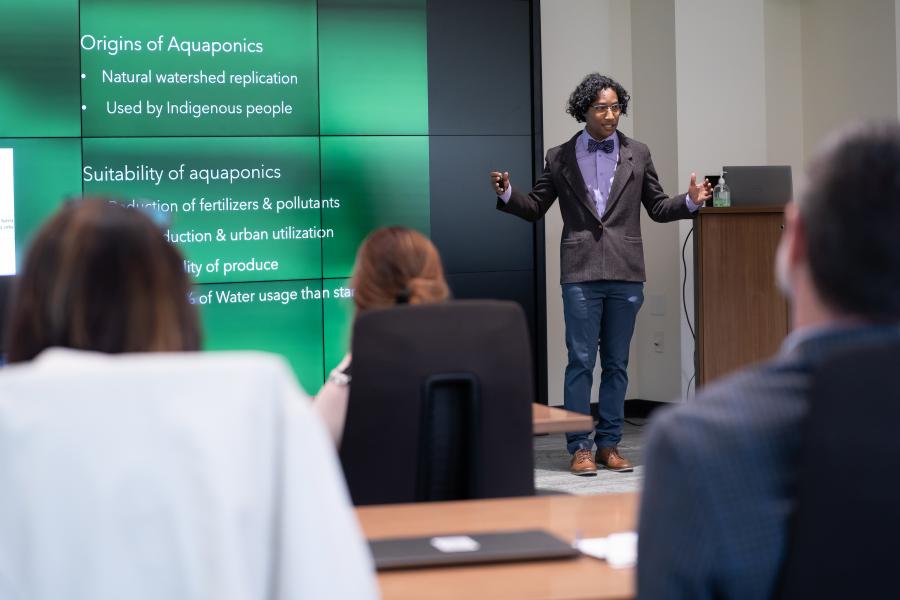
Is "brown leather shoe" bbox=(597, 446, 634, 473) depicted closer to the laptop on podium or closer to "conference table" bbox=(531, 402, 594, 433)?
the laptop on podium

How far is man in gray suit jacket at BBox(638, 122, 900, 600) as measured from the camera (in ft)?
3.26

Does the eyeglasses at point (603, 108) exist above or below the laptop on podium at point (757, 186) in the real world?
above

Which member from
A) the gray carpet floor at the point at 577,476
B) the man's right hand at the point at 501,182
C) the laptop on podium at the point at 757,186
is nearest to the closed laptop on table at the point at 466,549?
the gray carpet floor at the point at 577,476

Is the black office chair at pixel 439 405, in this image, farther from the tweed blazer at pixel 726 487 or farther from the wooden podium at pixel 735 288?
the wooden podium at pixel 735 288

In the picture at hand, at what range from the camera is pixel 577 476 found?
561 centimetres

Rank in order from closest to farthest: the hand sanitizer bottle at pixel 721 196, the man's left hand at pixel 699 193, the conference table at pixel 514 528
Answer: the conference table at pixel 514 528 < the man's left hand at pixel 699 193 < the hand sanitizer bottle at pixel 721 196

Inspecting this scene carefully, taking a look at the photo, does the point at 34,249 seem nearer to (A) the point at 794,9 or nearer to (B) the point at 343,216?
(B) the point at 343,216

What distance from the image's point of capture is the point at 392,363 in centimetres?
231

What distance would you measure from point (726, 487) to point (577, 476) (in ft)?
15.4

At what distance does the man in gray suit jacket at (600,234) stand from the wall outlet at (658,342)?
4.15 feet

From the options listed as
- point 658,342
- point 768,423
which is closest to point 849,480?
point 768,423

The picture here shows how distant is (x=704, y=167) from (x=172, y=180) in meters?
3.14

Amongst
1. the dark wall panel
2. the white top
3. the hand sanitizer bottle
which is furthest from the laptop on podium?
the white top

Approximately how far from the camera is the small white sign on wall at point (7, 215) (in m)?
5.39
